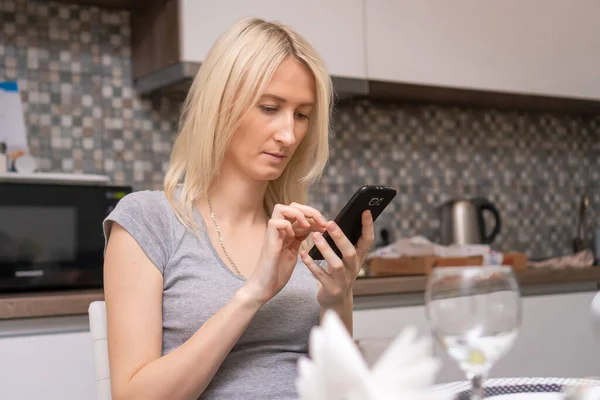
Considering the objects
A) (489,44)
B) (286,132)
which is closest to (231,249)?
(286,132)

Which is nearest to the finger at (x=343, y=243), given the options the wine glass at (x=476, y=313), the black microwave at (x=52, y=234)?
the wine glass at (x=476, y=313)

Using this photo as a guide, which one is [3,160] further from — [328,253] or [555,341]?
[555,341]

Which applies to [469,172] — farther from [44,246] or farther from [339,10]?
[44,246]

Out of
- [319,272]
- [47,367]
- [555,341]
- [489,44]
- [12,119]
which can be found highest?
[489,44]

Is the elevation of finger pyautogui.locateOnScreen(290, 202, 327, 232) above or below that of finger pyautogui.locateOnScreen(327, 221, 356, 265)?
above

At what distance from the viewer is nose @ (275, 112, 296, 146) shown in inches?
53.4

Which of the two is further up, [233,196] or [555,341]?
→ [233,196]

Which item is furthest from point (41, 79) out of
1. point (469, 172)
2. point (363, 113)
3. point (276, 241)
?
point (469, 172)

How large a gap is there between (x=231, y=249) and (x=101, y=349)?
0.28m

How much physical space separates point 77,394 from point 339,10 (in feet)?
4.65

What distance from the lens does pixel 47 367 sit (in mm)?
1712

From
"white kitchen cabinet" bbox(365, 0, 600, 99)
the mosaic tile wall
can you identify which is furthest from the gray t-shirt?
"white kitchen cabinet" bbox(365, 0, 600, 99)

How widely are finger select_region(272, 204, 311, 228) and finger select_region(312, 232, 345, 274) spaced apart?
2.5 inches

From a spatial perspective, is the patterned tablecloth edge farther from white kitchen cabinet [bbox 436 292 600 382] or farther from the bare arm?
white kitchen cabinet [bbox 436 292 600 382]
